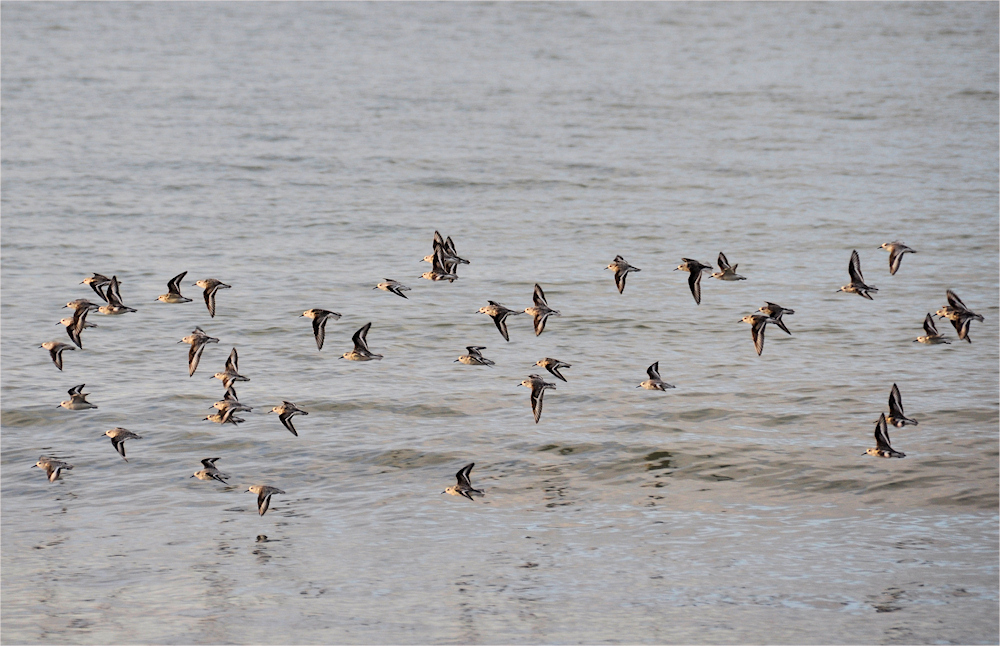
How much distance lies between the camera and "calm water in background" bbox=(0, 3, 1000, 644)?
15727 millimetres

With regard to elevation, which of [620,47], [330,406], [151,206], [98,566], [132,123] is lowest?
[98,566]

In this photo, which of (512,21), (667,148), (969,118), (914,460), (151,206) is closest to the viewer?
(914,460)

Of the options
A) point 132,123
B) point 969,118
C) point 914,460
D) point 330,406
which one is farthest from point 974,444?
point 132,123

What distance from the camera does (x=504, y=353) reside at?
2622 cm

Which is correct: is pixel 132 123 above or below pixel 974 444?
above

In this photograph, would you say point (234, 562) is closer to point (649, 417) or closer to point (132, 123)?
point (649, 417)

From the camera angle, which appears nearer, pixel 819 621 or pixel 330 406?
pixel 819 621

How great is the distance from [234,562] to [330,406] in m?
6.89

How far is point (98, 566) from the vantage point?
16.3m

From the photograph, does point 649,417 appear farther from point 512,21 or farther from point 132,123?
point 512,21

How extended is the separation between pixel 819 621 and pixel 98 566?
10128 millimetres

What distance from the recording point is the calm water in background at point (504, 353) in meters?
15.7

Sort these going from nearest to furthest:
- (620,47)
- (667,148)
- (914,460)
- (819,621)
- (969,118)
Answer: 1. (819,621)
2. (914,460)
3. (667,148)
4. (969,118)
5. (620,47)

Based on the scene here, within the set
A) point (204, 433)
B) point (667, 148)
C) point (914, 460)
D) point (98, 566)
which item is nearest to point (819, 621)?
point (914, 460)
